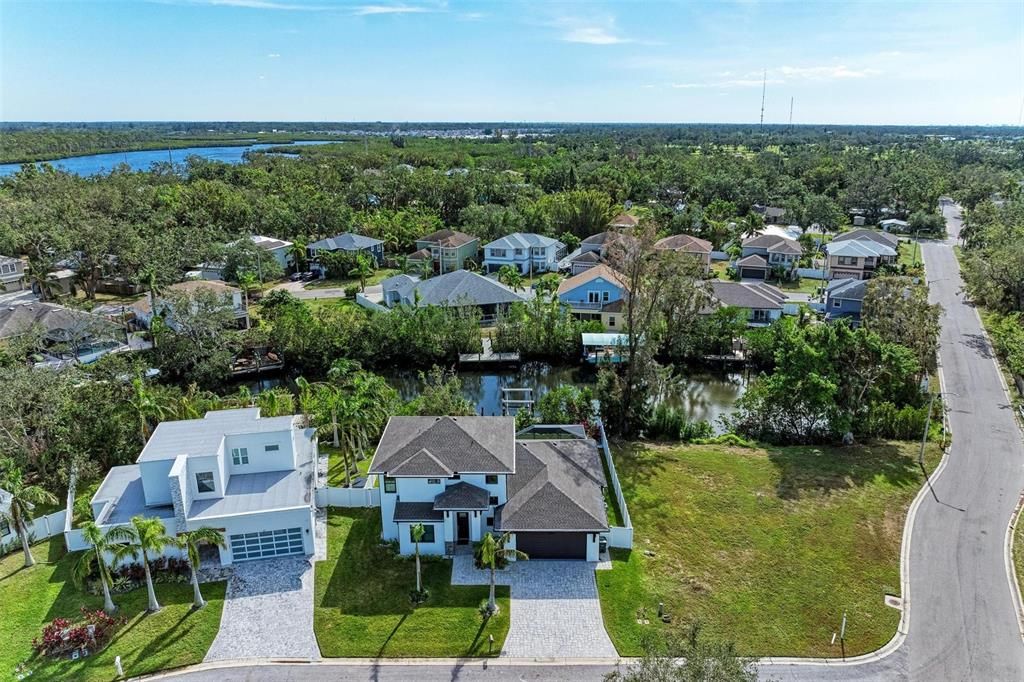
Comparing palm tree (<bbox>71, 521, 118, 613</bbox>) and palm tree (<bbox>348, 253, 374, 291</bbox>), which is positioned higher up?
palm tree (<bbox>348, 253, 374, 291</bbox>)

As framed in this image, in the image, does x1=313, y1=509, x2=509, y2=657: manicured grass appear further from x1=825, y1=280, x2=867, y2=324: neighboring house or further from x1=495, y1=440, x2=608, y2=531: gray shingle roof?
x1=825, y1=280, x2=867, y2=324: neighboring house

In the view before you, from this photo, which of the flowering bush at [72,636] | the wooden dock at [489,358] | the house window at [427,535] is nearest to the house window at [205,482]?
the flowering bush at [72,636]

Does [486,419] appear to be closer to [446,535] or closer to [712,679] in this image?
[446,535]

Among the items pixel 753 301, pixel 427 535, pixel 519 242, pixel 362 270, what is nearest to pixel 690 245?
pixel 519 242

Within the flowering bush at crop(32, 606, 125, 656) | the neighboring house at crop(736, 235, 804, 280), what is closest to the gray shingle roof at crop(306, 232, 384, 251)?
the neighboring house at crop(736, 235, 804, 280)

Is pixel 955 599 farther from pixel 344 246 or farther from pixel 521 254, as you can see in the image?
pixel 344 246

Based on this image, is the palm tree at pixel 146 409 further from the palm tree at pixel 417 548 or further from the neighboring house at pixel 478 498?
the palm tree at pixel 417 548
